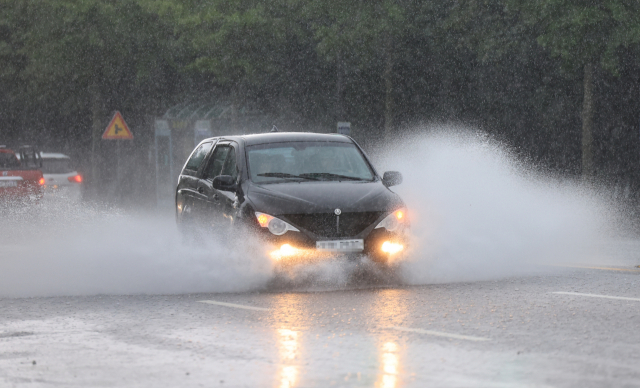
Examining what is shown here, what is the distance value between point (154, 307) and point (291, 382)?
3733 mm

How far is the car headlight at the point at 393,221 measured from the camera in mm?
11141

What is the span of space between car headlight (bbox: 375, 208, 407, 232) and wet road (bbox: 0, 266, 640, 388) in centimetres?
73

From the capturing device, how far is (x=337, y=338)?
7875mm

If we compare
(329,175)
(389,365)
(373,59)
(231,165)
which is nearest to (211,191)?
(231,165)

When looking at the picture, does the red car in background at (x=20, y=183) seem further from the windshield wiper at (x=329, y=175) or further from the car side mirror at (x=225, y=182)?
the windshield wiper at (x=329, y=175)

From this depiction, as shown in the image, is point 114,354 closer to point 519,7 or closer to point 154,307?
point 154,307

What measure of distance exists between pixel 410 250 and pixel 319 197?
1.20m

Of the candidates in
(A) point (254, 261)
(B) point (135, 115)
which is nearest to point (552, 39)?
(A) point (254, 261)

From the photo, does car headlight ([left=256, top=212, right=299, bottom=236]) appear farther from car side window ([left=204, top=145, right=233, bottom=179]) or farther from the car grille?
car side window ([left=204, top=145, right=233, bottom=179])

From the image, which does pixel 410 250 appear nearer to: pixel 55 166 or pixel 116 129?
pixel 55 166

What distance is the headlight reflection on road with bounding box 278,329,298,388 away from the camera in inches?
253

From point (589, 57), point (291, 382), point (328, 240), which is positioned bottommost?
point (291, 382)

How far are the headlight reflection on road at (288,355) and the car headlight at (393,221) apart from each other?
3.09m

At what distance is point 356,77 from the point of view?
3475cm
